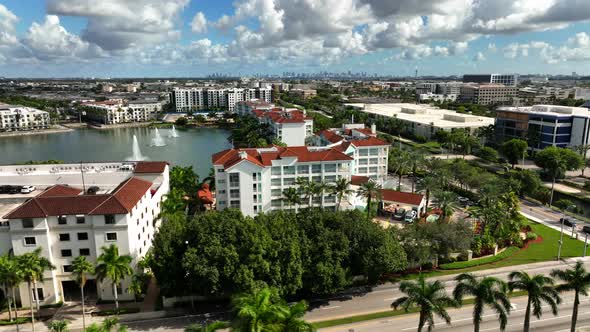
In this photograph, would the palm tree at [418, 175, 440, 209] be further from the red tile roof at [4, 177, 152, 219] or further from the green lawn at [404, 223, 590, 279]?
the red tile roof at [4, 177, 152, 219]

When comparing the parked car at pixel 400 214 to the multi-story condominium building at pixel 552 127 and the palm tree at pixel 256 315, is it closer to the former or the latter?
the palm tree at pixel 256 315

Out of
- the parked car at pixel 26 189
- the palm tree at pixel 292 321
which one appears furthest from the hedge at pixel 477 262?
the parked car at pixel 26 189

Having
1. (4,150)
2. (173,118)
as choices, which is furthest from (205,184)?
(173,118)

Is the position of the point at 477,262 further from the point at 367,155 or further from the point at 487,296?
the point at 367,155

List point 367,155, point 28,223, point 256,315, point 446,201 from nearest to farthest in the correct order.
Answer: point 256,315
point 28,223
point 446,201
point 367,155

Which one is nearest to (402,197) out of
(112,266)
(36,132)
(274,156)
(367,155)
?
(367,155)

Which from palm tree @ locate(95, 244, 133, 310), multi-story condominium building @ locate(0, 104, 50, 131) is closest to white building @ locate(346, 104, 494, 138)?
palm tree @ locate(95, 244, 133, 310)
